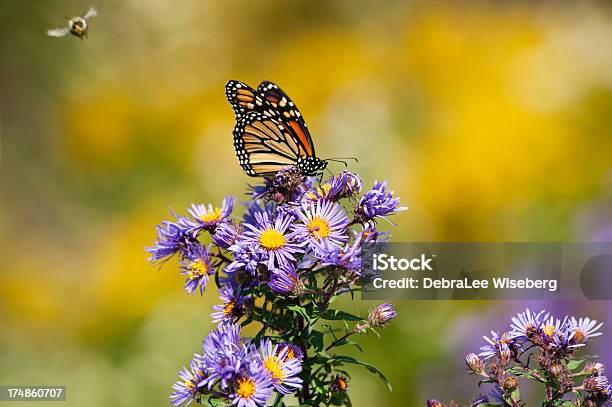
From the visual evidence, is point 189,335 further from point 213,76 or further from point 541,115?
point 541,115

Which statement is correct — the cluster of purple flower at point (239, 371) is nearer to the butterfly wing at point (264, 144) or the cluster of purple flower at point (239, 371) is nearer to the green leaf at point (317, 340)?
the green leaf at point (317, 340)

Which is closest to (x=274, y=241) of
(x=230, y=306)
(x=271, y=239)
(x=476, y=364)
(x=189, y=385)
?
(x=271, y=239)

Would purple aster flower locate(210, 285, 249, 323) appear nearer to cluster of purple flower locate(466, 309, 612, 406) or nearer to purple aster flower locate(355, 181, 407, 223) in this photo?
purple aster flower locate(355, 181, 407, 223)

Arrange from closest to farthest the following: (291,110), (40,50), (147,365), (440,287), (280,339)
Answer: (280,339) < (291,110) < (440,287) < (147,365) < (40,50)

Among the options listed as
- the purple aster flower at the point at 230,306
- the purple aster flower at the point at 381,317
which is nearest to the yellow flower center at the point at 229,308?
the purple aster flower at the point at 230,306

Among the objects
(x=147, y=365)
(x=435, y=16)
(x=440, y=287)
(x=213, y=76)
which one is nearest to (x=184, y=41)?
(x=213, y=76)

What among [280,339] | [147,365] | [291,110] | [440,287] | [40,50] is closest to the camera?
[280,339]
